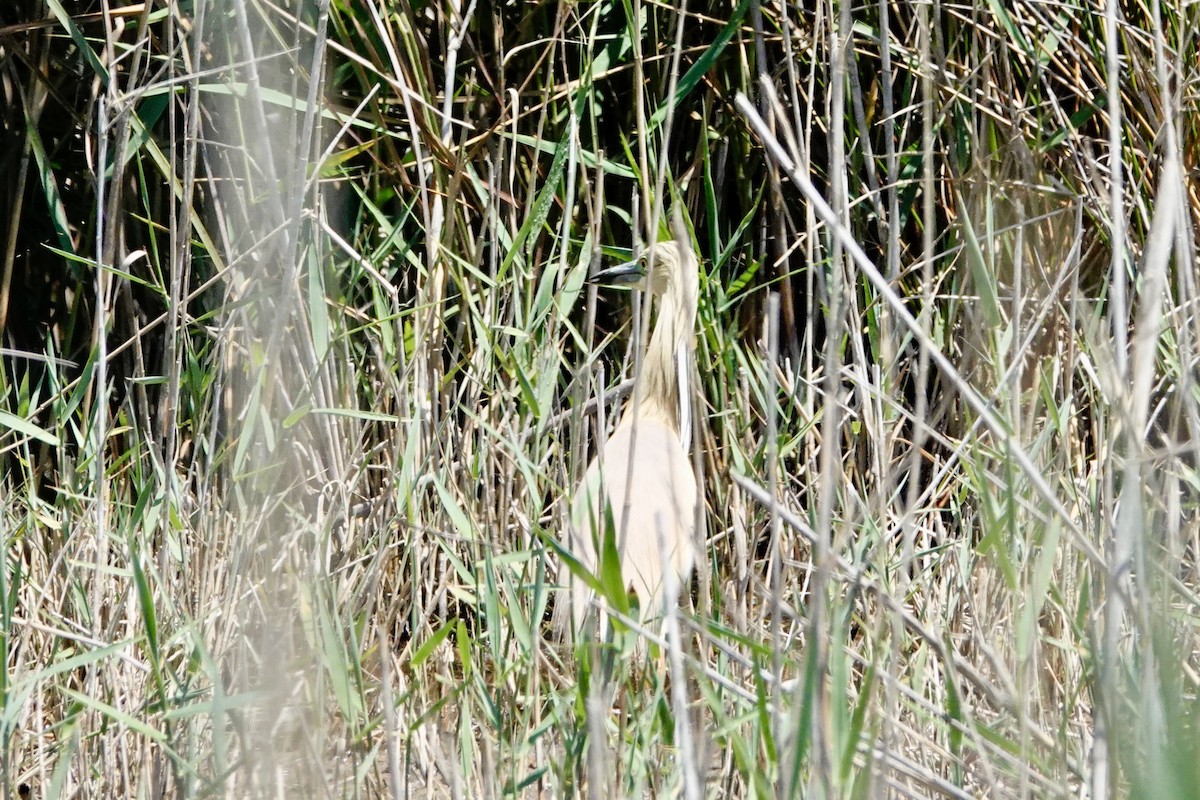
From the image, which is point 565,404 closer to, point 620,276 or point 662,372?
point 662,372

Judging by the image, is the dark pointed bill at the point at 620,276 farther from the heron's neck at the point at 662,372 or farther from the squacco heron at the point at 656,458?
the heron's neck at the point at 662,372

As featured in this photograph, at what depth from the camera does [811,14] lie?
2188 millimetres

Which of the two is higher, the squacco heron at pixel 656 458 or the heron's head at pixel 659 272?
the heron's head at pixel 659 272

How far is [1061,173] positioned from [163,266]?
62.4 inches

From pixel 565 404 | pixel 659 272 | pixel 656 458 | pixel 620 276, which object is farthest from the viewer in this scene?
pixel 565 404

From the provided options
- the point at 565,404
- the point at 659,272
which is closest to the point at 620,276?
the point at 659,272

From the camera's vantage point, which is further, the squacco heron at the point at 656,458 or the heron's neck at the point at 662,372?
the heron's neck at the point at 662,372

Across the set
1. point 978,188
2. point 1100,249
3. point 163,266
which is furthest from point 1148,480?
point 163,266

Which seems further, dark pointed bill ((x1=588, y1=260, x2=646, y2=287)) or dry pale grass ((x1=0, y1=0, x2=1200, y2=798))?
dark pointed bill ((x1=588, y1=260, x2=646, y2=287))

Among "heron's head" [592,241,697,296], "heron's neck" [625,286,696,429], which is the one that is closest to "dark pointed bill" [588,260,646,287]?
"heron's head" [592,241,697,296]

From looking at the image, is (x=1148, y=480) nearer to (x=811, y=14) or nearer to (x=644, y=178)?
(x=644, y=178)

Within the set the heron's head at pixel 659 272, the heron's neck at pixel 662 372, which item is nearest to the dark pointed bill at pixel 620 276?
the heron's head at pixel 659 272

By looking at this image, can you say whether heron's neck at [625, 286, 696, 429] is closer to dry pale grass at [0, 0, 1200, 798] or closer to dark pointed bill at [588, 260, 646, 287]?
dry pale grass at [0, 0, 1200, 798]

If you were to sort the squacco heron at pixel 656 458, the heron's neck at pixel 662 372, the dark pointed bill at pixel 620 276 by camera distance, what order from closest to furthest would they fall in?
the squacco heron at pixel 656 458 → the dark pointed bill at pixel 620 276 → the heron's neck at pixel 662 372
